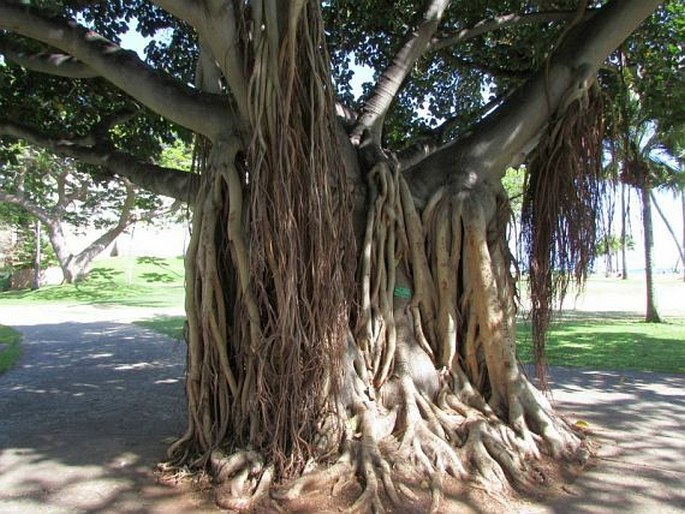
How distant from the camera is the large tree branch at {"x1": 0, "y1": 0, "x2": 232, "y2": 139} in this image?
4.48 m

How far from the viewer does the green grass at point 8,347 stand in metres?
9.12

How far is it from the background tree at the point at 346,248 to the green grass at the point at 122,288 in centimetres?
1854

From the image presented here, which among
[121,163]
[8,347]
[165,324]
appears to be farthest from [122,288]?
[121,163]

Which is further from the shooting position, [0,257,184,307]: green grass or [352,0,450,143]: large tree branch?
[0,257,184,307]: green grass

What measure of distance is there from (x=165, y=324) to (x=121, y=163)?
990cm

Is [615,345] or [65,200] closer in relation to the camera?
[615,345]

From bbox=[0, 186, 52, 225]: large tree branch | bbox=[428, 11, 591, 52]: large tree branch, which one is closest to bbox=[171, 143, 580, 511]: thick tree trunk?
bbox=[428, 11, 591, 52]: large tree branch

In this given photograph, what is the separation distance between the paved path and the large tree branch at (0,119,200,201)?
151 cm

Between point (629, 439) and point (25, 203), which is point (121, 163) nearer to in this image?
point (629, 439)

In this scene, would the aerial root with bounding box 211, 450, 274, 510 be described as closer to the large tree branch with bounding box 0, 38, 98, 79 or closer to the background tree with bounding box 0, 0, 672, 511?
the background tree with bounding box 0, 0, 672, 511

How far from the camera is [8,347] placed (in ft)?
35.4

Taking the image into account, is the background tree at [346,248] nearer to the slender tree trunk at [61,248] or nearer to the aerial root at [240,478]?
the aerial root at [240,478]

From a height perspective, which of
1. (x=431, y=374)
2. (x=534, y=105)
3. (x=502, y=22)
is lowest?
(x=431, y=374)

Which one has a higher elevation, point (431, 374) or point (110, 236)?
point (110, 236)
